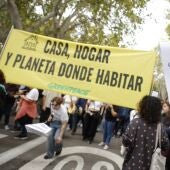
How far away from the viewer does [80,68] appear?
8.51 metres

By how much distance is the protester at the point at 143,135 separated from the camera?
18.9ft

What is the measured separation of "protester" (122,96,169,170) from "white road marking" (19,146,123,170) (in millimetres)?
3824

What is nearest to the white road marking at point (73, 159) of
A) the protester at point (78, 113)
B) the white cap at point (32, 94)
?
the white cap at point (32, 94)

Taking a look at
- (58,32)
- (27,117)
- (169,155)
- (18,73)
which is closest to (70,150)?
(27,117)

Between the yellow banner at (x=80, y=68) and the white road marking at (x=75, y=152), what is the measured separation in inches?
66.4

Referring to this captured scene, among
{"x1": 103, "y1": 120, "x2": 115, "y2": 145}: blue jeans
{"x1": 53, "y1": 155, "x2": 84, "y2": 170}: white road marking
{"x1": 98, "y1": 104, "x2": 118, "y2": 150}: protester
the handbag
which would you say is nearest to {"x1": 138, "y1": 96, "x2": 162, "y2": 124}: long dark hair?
the handbag

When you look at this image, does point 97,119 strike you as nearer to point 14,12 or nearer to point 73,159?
point 73,159

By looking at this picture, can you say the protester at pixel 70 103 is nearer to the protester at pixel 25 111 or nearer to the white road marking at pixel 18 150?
the white road marking at pixel 18 150

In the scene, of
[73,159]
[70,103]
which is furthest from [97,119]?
[73,159]

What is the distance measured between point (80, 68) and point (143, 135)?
294 cm

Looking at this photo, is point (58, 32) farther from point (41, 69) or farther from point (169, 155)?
point (169, 155)

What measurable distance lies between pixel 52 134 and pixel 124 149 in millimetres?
4829

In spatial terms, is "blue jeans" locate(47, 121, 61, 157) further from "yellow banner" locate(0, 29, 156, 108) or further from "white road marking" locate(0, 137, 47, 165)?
"yellow banner" locate(0, 29, 156, 108)

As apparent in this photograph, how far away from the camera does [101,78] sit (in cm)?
842
